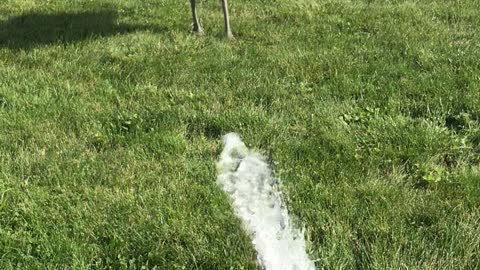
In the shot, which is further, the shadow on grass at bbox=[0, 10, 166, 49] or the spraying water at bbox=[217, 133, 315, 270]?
the shadow on grass at bbox=[0, 10, 166, 49]

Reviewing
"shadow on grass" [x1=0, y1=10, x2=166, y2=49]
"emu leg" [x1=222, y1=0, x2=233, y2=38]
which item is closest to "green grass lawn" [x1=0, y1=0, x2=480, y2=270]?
"shadow on grass" [x1=0, y1=10, x2=166, y2=49]

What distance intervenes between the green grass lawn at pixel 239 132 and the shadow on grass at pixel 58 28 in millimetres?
48

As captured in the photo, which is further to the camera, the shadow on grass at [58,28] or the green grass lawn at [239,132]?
the shadow on grass at [58,28]

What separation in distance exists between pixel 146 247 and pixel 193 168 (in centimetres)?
106

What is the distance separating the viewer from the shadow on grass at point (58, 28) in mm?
8250

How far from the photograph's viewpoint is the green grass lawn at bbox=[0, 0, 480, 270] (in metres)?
3.83

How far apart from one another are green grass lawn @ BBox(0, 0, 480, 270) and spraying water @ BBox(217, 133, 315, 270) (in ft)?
0.30

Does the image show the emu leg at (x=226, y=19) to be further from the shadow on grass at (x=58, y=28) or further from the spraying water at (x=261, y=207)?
the spraying water at (x=261, y=207)

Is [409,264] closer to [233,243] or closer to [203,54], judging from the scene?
[233,243]

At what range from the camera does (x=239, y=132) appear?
5363 millimetres

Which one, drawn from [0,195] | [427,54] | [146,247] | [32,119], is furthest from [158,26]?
[146,247]

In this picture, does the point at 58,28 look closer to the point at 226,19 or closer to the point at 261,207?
the point at 226,19

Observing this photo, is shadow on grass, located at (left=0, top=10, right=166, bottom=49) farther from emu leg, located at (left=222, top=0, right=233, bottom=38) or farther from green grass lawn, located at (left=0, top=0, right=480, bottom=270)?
emu leg, located at (left=222, top=0, right=233, bottom=38)

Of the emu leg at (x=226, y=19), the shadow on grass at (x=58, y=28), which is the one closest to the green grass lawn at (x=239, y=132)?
the shadow on grass at (x=58, y=28)
